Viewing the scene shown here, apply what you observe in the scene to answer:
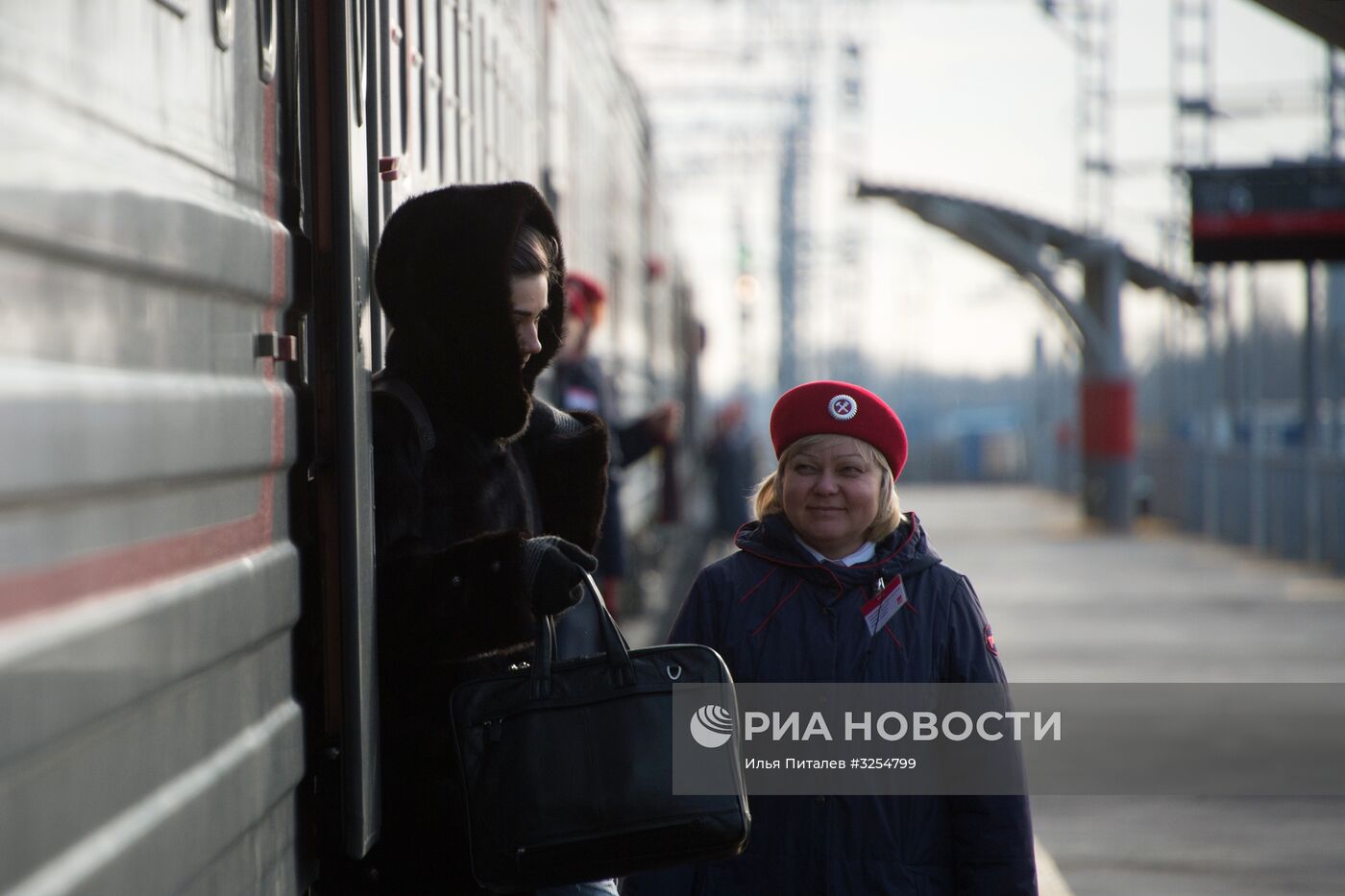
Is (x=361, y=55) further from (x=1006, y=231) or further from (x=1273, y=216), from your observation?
(x=1006, y=231)

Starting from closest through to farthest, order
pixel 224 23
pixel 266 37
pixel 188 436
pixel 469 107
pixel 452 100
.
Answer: pixel 188 436 → pixel 224 23 → pixel 266 37 → pixel 452 100 → pixel 469 107

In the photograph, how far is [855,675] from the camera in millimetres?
2875

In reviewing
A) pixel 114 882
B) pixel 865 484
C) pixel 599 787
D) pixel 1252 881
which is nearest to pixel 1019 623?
pixel 1252 881

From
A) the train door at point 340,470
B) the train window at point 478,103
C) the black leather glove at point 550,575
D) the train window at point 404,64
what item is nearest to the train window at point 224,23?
the train door at point 340,470

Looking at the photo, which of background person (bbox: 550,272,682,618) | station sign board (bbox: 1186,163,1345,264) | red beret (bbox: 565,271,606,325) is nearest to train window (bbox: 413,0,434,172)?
background person (bbox: 550,272,682,618)

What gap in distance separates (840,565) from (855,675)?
0.20m

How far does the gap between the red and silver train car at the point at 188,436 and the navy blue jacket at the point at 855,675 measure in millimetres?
760

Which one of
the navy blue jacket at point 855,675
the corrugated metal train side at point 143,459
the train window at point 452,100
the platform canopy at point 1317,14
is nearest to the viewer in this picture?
the corrugated metal train side at point 143,459

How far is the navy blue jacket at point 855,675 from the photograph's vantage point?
2.79 metres

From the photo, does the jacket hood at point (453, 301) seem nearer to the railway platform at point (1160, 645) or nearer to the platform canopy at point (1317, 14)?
the platform canopy at point (1317, 14)

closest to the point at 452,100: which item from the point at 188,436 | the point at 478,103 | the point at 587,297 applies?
the point at 478,103

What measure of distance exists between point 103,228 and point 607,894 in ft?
4.56

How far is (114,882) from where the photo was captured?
155 centimetres

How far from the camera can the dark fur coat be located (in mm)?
2344
